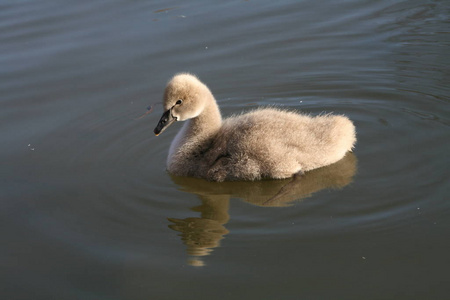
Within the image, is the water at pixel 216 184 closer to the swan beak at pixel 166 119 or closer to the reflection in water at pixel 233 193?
the reflection in water at pixel 233 193

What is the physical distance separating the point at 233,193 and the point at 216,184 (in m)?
0.22

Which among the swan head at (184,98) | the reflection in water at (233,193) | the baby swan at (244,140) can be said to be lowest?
the reflection in water at (233,193)

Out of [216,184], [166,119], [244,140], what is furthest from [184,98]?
[216,184]

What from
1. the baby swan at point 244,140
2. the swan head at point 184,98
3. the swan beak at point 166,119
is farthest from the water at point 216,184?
the swan head at point 184,98

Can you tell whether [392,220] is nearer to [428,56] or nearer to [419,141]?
[419,141]

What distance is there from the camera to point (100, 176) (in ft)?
18.7

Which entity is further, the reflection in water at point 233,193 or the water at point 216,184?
the reflection in water at point 233,193

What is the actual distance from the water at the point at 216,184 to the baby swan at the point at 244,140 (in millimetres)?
125

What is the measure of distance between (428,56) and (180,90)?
3221 mm

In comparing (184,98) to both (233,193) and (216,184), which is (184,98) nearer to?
(216,184)

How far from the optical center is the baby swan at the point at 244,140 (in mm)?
5266

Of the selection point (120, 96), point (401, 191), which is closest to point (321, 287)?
point (401, 191)

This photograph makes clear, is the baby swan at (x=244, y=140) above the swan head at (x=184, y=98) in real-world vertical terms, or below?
below

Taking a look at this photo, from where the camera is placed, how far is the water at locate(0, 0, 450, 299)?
13.8 ft
